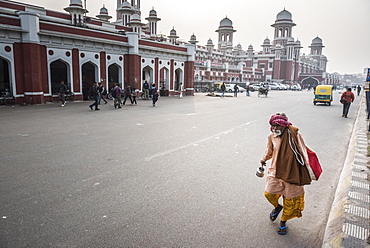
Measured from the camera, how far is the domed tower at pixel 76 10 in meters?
24.5

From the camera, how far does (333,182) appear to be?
5207 millimetres

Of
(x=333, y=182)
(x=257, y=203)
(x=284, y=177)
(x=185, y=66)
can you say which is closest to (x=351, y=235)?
(x=284, y=177)

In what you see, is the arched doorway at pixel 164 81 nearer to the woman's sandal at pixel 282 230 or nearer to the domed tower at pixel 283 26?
the woman's sandal at pixel 282 230

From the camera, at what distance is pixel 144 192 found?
14.3ft

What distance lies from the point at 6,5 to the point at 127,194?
2510cm

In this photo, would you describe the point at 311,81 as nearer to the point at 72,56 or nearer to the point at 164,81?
the point at 164,81

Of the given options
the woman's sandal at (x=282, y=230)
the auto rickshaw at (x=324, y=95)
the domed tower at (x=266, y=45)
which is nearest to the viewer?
the woman's sandal at (x=282, y=230)

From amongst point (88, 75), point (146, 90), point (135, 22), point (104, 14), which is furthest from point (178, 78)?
point (104, 14)

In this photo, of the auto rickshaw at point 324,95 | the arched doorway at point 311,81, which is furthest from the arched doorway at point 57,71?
the arched doorway at point 311,81

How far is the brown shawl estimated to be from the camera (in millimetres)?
3184

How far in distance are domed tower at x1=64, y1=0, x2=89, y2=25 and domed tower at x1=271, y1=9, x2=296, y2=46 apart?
72.5m

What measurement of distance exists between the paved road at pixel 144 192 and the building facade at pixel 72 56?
11033 mm

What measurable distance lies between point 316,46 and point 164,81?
113 metres

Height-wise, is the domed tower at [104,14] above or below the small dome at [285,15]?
below
